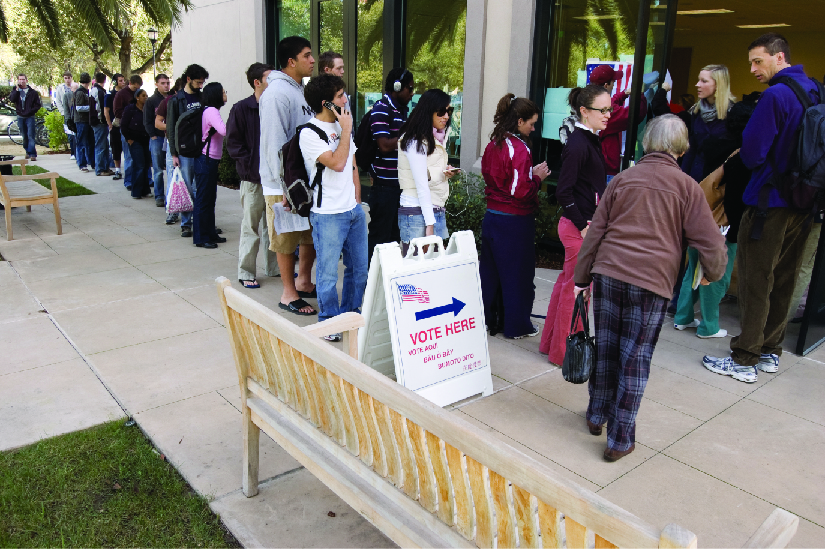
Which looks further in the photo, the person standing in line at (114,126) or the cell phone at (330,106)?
the person standing in line at (114,126)

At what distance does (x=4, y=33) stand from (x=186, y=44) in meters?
5.58

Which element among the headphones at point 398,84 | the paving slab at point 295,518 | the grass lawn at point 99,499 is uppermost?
the headphones at point 398,84

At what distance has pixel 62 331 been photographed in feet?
17.1

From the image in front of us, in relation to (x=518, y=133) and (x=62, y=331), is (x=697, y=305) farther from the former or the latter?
(x=62, y=331)

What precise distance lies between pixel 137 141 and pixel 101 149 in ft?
11.7

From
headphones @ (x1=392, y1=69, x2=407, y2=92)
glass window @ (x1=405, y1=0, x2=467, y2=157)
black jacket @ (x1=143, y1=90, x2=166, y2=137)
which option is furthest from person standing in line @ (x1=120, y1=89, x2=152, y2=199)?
headphones @ (x1=392, y1=69, x2=407, y2=92)

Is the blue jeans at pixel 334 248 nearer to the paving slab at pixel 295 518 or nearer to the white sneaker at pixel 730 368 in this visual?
the paving slab at pixel 295 518

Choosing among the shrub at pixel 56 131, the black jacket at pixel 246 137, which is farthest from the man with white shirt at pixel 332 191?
the shrub at pixel 56 131

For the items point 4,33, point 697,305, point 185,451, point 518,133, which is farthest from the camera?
point 4,33

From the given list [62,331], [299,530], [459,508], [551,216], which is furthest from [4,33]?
[459,508]

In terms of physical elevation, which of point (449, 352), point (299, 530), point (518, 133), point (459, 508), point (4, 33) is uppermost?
point (4, 33)

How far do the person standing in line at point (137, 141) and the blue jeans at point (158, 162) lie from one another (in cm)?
72

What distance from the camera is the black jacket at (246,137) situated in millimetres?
6152

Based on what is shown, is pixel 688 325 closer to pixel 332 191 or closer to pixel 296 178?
pixel 332 191
